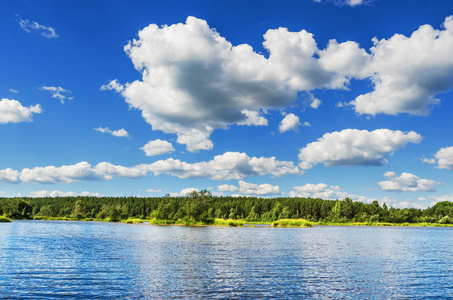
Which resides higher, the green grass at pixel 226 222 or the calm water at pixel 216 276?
the calm water at pixel 216 276

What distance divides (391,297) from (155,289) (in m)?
19.8

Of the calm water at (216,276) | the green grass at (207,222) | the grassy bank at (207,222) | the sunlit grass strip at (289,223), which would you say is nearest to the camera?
the calm water at (216,276)

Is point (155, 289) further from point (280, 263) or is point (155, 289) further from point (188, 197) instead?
point (188, 197)

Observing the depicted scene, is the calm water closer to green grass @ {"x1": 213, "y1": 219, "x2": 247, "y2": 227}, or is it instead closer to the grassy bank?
the grassy bank

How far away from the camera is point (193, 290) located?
2869 centimetres

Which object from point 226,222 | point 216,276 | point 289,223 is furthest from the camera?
point 226,222

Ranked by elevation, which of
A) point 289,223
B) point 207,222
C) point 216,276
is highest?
point 216,276

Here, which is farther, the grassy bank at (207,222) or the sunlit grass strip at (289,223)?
the grassy bank at (207,222)

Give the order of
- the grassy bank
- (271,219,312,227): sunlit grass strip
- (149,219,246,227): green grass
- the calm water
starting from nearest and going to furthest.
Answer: the calm water
(271,219,312,227): sunlit grass strip
(149,219,246,227): green grass
the grassy bank

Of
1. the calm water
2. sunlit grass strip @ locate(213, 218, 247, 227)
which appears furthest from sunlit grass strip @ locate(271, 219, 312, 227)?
the calm water

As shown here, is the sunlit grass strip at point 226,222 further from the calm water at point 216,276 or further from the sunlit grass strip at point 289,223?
the calm water at point 216,276

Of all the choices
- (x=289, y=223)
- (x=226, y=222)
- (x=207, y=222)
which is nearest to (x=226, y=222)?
(x=226, y=222)

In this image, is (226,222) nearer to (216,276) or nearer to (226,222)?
(226,222)

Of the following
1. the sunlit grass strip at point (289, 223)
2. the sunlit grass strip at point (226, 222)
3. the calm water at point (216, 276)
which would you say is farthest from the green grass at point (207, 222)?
the calm water at point (216, 276)
